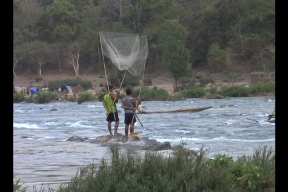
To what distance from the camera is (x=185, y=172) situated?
24.5ft

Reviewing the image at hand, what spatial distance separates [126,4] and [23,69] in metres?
14.0

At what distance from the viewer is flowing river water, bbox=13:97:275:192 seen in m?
13.2

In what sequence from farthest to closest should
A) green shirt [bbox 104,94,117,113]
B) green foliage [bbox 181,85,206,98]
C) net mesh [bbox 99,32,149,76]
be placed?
green foliage [bbox 181,85,206,98], green shirt [bbox 104,94,117,113], net mesh [bbox 99,32,149,76]

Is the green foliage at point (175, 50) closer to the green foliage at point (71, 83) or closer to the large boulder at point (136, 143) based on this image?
the green foliage at point (71, 83)

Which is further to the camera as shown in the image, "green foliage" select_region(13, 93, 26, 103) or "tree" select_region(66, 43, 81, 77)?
"tree" select_region(66, 43, 81, 77)

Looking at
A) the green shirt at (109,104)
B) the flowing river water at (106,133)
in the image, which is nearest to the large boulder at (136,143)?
the flowing river water at (106,133)

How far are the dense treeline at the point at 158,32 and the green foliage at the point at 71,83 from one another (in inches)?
125

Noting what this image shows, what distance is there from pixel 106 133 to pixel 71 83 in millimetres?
40500

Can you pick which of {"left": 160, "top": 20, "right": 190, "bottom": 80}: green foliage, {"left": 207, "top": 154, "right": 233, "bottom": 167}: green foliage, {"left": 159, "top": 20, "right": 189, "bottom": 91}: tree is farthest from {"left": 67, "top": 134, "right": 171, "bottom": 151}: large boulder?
{"left": 160, "top": 20, "right": 190, "bottom": 80}: green foliage

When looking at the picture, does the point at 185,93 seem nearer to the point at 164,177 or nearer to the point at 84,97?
the point at 84,97

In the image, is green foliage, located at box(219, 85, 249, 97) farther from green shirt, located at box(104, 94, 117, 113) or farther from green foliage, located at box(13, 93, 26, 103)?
green shirt, located at box(104, 94, 117, 113)

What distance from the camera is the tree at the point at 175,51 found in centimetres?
5750
